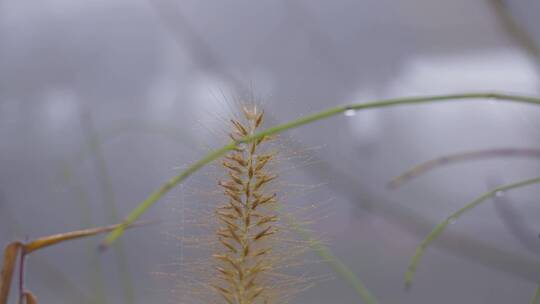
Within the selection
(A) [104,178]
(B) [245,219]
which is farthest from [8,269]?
(A) [104,178]

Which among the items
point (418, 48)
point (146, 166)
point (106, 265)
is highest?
point (418, 48)

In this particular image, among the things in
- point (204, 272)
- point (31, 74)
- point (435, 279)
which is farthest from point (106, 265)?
point (204, 272)

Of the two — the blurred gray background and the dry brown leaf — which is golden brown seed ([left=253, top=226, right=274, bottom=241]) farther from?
the blurred gray background

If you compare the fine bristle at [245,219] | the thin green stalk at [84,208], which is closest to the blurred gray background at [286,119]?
the thin green stalk at [84,208]

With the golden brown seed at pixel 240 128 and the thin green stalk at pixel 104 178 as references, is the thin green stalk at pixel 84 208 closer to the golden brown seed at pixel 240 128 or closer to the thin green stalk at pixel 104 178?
the thin green stalk at pixel 104 178

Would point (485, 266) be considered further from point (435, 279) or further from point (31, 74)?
point (31, 74)

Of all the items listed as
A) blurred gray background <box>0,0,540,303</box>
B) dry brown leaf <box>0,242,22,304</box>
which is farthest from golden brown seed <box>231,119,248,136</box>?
blurred gray background <box>0,0,540,303</box>

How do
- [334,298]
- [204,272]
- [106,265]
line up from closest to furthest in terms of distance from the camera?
1. [204,272]
2. [334,298]
3. [106,265]

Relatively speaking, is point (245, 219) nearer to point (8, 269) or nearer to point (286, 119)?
point (8, 269)

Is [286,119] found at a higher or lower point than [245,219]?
higher
